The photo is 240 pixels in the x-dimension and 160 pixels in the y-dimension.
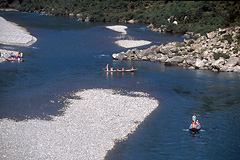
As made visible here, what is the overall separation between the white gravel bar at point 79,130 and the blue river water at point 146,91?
62.3 inches

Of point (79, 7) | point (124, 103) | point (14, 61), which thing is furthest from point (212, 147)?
point (79, 7)

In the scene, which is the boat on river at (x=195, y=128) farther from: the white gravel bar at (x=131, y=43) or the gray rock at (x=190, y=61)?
the white gravel bar at (x=131, y=43)

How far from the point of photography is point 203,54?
71.9m

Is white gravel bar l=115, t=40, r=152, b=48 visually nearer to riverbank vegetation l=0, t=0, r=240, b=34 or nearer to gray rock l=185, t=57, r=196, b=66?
riverbank vegetation l=0, t=0, r=240, b=34

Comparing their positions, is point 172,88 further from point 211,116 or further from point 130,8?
point 130,8

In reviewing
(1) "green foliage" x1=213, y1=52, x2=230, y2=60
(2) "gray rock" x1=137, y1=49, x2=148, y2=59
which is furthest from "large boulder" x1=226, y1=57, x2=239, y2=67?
(2) "gray rock" x1=137, y1=49, x2=148, y2=59

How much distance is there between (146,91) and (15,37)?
60837 mm

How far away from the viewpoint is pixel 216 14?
11862 centimetres

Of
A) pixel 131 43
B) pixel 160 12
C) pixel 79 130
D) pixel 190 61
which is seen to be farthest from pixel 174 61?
pixel 160 12

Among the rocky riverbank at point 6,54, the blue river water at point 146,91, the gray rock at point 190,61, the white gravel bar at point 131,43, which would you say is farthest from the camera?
the white gravel bar at point 131,43

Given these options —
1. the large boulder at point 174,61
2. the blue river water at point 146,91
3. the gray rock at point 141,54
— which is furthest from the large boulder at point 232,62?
the gray rock at point 141,54

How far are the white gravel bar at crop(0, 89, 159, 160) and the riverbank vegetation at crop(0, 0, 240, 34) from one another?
52.5 m

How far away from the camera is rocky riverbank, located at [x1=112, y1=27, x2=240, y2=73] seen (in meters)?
66.7

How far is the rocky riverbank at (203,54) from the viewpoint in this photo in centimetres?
6669
